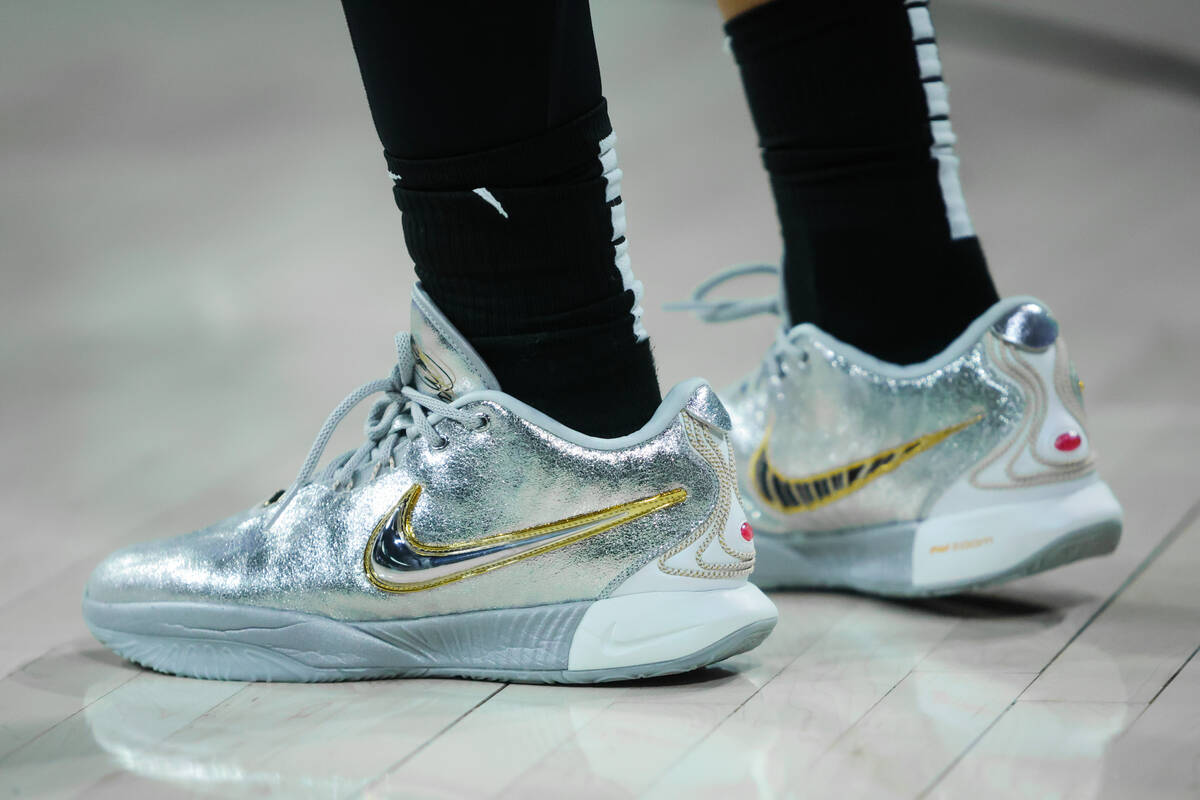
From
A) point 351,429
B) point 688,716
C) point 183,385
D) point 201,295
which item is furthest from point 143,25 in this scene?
point 688,716

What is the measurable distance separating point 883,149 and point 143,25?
3580 millimetres

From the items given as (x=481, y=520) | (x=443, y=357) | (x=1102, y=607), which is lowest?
(x=1102, y=607)

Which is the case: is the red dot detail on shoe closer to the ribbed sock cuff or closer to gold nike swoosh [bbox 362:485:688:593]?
gold nike swoosh [bbox 362:485:688:593]

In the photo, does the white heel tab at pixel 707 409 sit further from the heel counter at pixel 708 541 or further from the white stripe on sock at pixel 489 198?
the white stripe on sock at pixel 489 198

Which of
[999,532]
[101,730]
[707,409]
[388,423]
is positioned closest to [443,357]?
[388,423]

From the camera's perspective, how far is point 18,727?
33.7 inches

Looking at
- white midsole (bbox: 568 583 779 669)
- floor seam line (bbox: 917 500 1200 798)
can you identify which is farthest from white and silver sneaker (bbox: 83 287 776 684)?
floor seam line (bbox: 917 500 1200 798)

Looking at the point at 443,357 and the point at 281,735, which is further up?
the point at 443,357

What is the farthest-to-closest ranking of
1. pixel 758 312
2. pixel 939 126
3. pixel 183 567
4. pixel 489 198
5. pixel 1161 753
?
1. pixel 758 312
2. pixel 939 126
3. pixel 183 567
4. pixel 489 198
5. pixel 1161 753

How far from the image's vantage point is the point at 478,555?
860 mm

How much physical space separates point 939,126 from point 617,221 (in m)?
0.31

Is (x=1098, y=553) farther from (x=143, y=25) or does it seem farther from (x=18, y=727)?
(x=143, y=25)

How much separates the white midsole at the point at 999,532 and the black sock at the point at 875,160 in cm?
14

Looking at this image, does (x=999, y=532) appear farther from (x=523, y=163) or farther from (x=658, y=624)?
(x=523, y=163)
